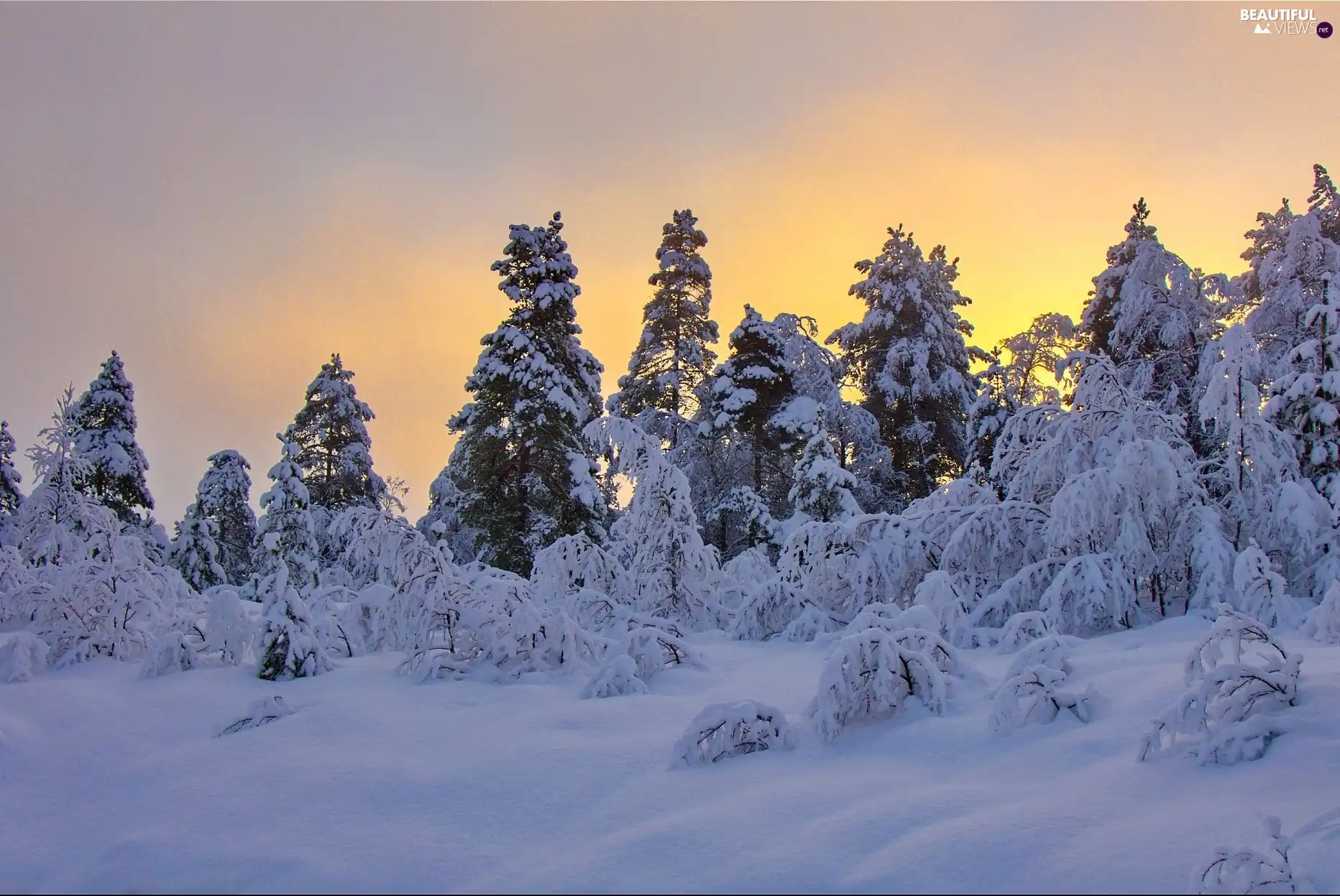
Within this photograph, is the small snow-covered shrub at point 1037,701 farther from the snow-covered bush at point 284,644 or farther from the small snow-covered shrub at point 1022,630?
the snow-covered bush at point 284,644

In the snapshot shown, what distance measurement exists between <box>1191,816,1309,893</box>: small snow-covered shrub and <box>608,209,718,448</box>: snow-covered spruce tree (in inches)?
857

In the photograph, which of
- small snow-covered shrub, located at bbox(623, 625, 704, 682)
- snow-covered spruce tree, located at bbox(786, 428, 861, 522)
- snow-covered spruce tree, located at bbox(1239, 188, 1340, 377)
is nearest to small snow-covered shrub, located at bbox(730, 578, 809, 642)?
small snow-covered shrub, located at bbox(623, 625, 704, 682)

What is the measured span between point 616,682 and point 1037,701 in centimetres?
301

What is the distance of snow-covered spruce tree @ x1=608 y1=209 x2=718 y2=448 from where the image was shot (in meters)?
25.2

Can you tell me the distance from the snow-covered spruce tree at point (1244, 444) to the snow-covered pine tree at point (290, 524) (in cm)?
2079

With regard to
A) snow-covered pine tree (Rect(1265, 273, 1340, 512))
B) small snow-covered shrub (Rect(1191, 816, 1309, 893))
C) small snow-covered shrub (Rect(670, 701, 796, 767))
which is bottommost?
small snow-covered shrub (Rect(1191, 816, 1309, 893))

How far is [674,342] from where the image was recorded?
25.9 m

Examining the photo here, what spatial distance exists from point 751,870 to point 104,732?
5165 millimetres

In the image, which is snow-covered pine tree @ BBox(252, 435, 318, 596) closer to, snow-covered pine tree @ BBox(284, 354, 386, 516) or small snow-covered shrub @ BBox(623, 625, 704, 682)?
snow-covered pine tree @ BBox(284, 354, 386, 516)

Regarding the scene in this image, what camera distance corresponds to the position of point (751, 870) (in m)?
3.28

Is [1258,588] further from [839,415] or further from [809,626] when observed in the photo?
[839,415]

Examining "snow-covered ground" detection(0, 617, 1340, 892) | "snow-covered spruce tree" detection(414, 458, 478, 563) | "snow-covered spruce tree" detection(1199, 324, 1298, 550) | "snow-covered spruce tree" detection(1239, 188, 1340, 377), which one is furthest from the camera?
"snow-covered spruce tree" detection(414, 458, 478, 563)

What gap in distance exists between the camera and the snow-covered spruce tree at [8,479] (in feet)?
87.4

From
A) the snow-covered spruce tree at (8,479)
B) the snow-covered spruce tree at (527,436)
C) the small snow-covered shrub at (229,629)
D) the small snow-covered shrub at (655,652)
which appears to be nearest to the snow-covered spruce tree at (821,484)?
the snow-covered spruce tree at (527,436)
